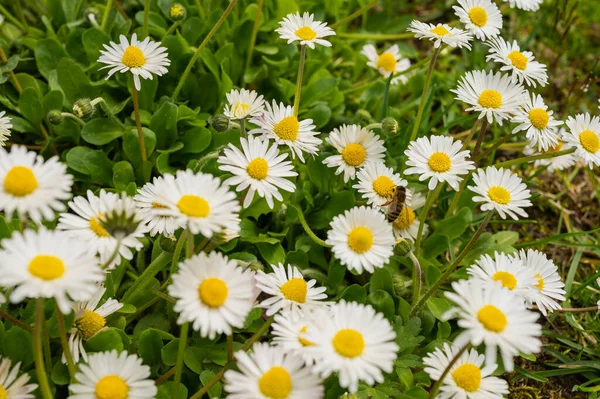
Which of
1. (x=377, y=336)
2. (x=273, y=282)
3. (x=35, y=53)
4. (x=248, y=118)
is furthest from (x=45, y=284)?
(x=35, y=53)

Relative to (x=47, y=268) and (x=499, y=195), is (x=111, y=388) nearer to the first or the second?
(x=47, y=268)

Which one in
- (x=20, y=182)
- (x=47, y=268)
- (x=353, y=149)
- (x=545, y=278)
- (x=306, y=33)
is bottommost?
(x=47, y=268)

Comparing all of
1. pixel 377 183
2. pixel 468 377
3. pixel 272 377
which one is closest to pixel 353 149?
pixel 377 183

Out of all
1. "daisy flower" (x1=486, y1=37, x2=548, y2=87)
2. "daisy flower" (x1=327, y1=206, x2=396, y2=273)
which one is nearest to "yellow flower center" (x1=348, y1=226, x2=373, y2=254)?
"daisy flower" (x1=327, y1=206, x2=396, y2=273)

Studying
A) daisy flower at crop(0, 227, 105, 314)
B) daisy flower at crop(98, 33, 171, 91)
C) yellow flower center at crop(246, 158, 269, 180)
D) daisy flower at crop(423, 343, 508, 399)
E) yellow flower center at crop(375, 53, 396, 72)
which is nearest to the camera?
daisy flower at crop(0, 227, 105, 314)

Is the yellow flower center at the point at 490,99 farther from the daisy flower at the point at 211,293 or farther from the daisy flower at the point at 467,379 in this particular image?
the daisy flower at the point at 211,293

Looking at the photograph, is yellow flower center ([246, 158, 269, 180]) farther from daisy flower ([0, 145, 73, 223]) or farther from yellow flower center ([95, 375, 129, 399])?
yellow flower center ([95, 375, 129, 399])
